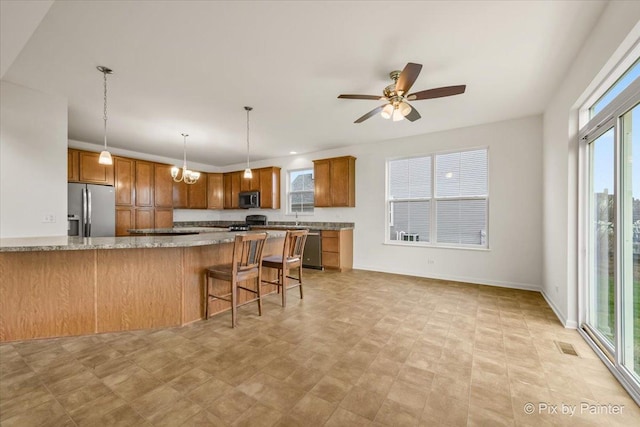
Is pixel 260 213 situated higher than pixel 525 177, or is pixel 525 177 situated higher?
pixel 525 177

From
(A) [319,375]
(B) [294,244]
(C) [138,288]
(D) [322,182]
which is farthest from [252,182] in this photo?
(A) [319,375]

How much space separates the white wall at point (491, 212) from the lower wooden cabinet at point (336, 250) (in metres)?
0.24

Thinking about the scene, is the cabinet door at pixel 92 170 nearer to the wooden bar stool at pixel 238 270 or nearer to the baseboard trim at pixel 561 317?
the wooden bar stool at pixel 238 270

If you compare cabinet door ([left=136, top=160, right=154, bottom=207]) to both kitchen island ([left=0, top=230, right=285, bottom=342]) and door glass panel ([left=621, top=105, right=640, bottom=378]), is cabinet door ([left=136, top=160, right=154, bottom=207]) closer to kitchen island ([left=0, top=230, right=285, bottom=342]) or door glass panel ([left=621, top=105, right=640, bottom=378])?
kitchen island ([left=0, top=230, right=285, bottom=342])

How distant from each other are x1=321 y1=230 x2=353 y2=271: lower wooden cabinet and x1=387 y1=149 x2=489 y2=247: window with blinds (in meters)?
0.92

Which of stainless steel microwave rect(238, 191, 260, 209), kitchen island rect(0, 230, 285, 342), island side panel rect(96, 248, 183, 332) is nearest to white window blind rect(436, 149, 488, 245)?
kitchen island rect(0, 230, 285, 342)

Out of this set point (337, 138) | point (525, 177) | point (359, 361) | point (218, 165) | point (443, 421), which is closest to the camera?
point (443, 421)

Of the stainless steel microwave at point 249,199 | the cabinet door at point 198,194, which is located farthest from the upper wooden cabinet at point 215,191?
the stainless steel microwave at point 249,199

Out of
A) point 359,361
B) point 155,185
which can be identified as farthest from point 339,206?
point 155,185

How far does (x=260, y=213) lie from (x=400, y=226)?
3969 millimetres

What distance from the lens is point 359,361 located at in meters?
2.11

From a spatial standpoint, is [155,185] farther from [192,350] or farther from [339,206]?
[192,350]

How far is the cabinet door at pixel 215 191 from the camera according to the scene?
7703mm

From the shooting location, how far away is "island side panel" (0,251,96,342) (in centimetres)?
236
